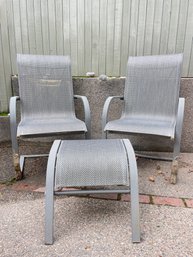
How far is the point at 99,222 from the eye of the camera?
5.22ft

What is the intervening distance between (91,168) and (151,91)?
1.36 meters

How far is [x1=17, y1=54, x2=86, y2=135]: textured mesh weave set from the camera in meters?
2.44

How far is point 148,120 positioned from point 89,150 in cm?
106

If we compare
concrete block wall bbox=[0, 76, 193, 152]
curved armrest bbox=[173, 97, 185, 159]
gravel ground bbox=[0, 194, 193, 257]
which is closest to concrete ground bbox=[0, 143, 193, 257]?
gravel ground bbox=[0, 194, 193, 257]

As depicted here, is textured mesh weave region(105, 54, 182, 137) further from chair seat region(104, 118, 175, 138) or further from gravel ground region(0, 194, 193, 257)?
gravel ground region(0, 194, 193, 257)

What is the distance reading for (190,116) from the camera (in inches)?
107

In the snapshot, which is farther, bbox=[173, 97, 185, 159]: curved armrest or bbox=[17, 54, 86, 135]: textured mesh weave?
bbox=[17, 54, 86, 135]: textured mesh weave

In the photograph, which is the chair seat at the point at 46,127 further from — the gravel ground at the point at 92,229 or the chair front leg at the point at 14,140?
the gravel ground at the point at 92,229

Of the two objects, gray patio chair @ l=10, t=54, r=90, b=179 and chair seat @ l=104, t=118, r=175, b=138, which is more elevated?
gray patio chair @ l=10, t=54, r=90, b=179

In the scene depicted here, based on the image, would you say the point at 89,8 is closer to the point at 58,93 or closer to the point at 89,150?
the point at 58,93

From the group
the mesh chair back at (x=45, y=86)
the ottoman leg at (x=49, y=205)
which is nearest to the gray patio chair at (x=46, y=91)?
the mesh chair back at (x=45, y=86)

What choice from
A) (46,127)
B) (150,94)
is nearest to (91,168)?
(46,127)

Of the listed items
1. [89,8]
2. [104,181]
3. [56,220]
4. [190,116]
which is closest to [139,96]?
[190,116]

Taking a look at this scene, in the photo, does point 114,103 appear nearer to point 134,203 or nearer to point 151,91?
point 151,91
